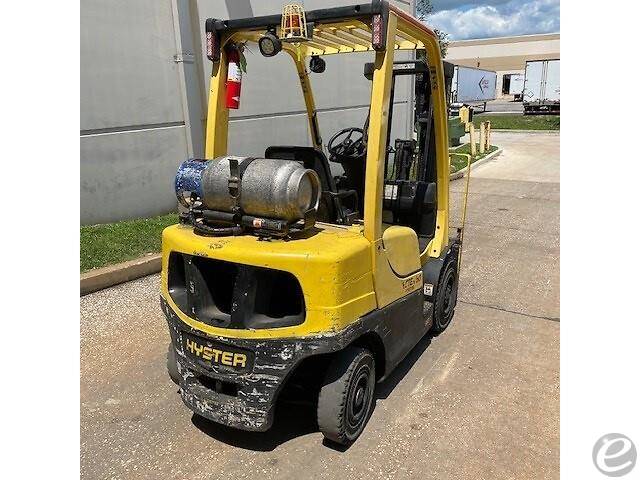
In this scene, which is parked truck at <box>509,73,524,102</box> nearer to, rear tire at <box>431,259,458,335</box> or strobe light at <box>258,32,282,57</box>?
rear tire at <box>431,259,458,335</box>

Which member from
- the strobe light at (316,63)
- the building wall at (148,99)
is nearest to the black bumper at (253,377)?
the strobe light at (316,63)

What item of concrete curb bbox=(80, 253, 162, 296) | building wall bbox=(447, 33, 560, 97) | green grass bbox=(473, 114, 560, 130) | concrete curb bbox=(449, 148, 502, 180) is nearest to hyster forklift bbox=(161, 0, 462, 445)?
concrete curb bbox=(80, 253, 162, 296)

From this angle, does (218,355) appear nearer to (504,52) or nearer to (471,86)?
(471,86)

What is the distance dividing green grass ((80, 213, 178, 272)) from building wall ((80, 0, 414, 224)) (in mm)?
375

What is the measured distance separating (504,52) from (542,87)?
3656 cm

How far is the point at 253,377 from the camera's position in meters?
2.82

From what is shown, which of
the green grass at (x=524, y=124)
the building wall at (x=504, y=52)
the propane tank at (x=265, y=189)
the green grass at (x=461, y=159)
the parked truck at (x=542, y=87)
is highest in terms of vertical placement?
the building wall at (x=504, y=52)

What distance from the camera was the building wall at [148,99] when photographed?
6.84 m

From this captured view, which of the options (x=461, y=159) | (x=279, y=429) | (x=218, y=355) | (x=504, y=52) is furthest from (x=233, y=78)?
(x=504, y=52)

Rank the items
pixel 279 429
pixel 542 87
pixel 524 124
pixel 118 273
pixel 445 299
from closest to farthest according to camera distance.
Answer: pixel 279 429
pixel 445 299
pixel 118 273
pixel 524 124
pixel 542 87

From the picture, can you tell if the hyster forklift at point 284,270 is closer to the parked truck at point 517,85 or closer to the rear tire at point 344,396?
the rear tire at point 344,396

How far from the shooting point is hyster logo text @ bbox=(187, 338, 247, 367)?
284cm

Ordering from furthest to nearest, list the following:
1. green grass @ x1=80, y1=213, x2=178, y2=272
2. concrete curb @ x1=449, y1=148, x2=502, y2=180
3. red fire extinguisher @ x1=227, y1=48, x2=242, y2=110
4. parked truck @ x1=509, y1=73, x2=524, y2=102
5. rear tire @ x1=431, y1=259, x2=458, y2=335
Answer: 1. parked truck @ x1=509, y1=73, x2=524, y2=102
2. concrete curb @ x1=449, y1=148, x2=502, y2=180
3. green grass @ x1=80, y1=213, x2=178, y2=272
4. rear tire @ x1=431, y1=259, x2=458, y2=335
5. red fire extinguisher @ x1=227, y1=48, x2=242, y2=110

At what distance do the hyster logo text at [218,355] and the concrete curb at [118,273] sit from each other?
2.86 metres
